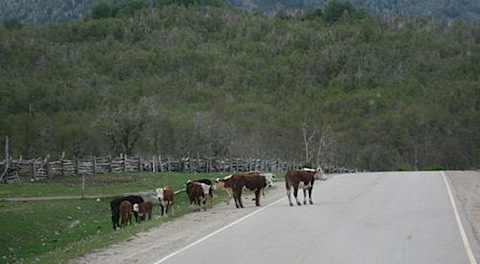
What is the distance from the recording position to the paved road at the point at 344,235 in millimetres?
15281

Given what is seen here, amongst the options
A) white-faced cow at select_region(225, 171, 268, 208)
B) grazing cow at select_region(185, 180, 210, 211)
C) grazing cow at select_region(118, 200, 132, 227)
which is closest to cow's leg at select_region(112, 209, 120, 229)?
grazing cow at select_region(118, 200, 132, 227)

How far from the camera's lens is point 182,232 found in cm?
2169

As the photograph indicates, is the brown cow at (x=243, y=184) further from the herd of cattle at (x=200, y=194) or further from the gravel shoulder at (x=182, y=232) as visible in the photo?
the gravel shoulder at (x=182, y=232)

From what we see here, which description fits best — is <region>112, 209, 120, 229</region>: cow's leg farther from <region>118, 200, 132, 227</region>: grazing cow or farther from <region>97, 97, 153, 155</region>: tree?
<region>97, 97, 153, 155</region>: tree

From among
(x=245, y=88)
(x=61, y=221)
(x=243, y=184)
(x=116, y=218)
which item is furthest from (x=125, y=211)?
(x=245, y=88)

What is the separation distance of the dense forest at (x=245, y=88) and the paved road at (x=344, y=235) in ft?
149

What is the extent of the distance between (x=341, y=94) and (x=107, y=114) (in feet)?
212

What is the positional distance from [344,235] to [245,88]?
110177mm

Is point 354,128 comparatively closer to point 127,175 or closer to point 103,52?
point 103,52

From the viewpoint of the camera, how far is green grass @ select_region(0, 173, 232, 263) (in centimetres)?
2277

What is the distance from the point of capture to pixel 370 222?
838 inches

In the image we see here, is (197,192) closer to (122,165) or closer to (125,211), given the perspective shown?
(125,211)

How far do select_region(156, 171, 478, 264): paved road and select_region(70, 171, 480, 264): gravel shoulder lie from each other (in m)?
0.45

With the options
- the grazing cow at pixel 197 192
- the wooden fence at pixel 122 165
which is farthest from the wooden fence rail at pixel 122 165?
the grazing cow at pixel 197 192
